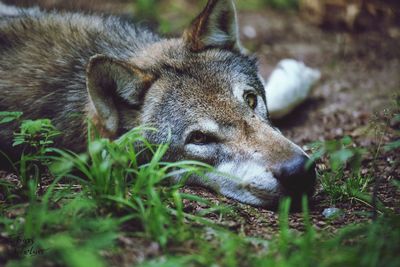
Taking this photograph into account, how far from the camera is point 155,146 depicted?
145 inches

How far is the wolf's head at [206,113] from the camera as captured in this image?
3268mm

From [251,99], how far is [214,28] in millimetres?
779

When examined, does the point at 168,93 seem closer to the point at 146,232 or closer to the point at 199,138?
the point at 199,138

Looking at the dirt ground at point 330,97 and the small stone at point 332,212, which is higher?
the dirt ground at point 330,97

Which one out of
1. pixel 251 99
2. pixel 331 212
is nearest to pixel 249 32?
pixel 251 99

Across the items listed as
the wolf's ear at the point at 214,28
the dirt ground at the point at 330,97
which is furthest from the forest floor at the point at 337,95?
the wolf's ear at the point at 214,28

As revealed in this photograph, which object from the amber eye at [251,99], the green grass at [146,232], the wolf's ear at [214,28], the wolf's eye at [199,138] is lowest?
the green grass at [146,232]

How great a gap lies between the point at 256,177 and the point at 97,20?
2.52 metres

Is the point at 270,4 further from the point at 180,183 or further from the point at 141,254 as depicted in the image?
the point at 141,254

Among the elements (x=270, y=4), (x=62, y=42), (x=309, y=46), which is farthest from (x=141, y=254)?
(x=270, y=4)

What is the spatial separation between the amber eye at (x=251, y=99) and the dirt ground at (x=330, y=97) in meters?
0.83

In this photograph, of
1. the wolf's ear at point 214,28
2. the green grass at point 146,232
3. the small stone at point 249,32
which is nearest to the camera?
the green grass at point 146,232

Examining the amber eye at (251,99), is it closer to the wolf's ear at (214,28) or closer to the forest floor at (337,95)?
the wolf's ear at (214,28)

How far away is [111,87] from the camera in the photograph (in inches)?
141
